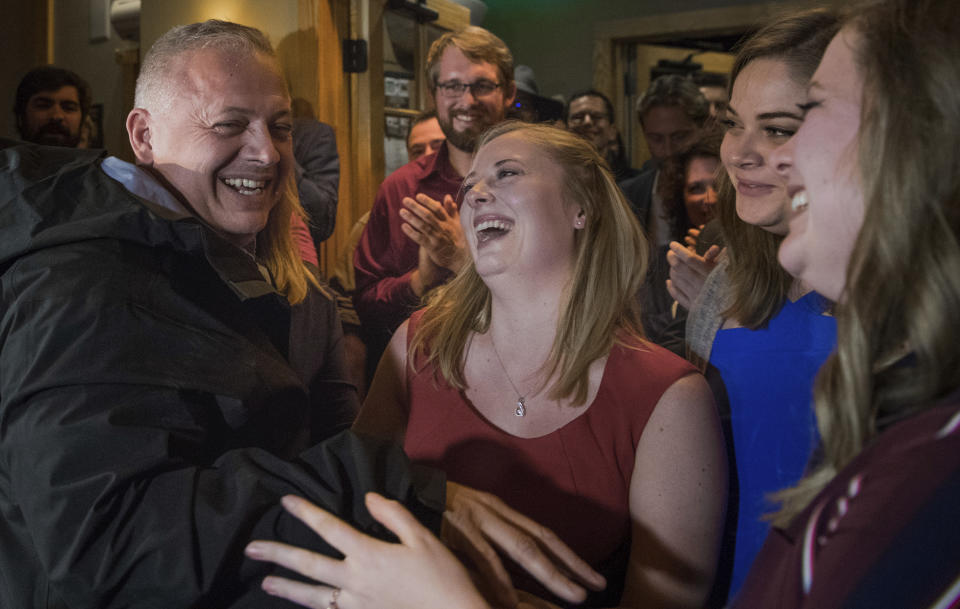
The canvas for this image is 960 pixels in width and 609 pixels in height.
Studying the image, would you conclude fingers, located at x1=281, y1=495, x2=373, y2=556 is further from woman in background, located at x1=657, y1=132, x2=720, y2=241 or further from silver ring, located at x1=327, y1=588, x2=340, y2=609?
woman in background, located at x1=657, y1=132, x2=720, y2=241

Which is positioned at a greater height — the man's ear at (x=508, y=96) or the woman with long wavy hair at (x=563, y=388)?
the man's ear at (x=508, y=96)

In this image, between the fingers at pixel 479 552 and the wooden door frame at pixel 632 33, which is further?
the wooden door frame at pixel 632 33

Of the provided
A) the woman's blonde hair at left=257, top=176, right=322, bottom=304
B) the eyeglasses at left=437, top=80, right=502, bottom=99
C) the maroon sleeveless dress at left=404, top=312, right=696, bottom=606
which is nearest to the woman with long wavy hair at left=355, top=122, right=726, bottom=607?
the maroon sleeveless dress at left=404, top=312, right=696, bottom=606

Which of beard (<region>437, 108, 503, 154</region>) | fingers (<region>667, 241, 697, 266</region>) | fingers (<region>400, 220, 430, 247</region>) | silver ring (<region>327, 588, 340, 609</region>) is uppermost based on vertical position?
beard (<region>437, 108, 503, 154</region>)

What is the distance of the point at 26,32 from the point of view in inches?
154

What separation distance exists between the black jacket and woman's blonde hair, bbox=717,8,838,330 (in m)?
0.79

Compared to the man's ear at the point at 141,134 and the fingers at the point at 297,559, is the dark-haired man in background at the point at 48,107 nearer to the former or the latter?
the man's ear at the point at 141,134

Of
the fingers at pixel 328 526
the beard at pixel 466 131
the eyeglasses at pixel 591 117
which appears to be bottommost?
the fingers at pixel 328 526

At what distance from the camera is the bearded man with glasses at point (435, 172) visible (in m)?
2.60

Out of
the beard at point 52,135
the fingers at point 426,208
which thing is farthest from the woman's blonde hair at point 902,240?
the beard at point 52,135

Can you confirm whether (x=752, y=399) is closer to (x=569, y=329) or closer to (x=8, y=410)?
(x=569, y=329)

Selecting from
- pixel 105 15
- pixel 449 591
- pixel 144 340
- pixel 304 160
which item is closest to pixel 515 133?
pixel 144 340

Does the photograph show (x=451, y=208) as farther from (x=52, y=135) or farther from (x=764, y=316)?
(x=52, y=135)

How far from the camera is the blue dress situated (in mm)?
1442
